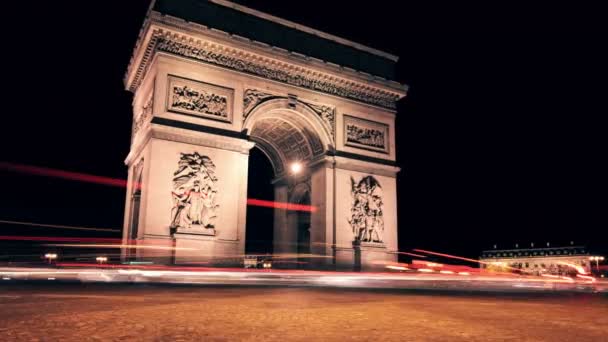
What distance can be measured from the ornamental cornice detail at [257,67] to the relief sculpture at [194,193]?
3.91 meters

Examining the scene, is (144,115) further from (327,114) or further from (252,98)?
(327,114)

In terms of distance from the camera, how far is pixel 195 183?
1712 centimetres

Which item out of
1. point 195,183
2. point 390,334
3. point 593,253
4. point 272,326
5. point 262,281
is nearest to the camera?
point 390,334

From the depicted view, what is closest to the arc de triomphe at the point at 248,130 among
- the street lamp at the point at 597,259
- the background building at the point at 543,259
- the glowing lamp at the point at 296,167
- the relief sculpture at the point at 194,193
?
the relief sculpture at the point at 194,193

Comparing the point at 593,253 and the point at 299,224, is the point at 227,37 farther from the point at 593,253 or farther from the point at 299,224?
the point at 593,253

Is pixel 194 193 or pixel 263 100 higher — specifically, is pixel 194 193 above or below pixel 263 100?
below

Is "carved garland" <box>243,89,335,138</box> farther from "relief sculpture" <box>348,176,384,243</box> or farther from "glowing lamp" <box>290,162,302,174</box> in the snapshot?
"glowing lamp" <box>290,162,302,174</box>

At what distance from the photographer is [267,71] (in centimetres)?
1981

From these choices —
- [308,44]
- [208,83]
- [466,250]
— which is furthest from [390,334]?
[466,250]

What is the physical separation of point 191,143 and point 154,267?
4.90 meters

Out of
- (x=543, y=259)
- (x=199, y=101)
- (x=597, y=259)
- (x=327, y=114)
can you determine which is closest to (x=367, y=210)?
(x=327, y=114)

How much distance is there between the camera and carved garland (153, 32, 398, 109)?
17.8 metres

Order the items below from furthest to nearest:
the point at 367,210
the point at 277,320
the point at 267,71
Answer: the point at 367,210, the point at 267,71, the point at 277,320

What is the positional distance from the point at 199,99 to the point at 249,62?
2708mm
